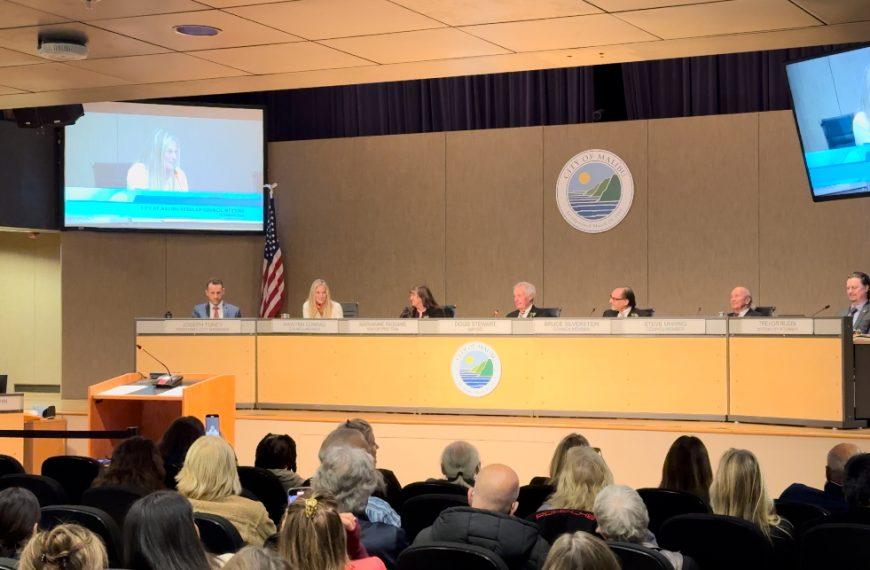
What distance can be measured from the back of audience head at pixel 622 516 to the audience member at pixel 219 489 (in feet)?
4.88

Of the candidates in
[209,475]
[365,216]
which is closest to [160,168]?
[365,216]

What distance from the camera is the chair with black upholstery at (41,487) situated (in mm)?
5410

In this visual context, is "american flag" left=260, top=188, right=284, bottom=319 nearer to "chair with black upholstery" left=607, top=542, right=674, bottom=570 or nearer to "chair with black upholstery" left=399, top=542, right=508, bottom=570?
"chair with black upholstery" left=399, top=542, right=508, bottom=570

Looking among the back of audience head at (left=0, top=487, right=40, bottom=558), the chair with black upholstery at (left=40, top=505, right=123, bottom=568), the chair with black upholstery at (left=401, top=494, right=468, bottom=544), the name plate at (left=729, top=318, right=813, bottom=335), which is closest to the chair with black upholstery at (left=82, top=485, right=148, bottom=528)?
the chair with black upholstery at (left=40, top=505, right=123, bottom=568)

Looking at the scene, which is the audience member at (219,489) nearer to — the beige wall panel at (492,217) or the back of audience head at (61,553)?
the back of audience head at (61,553)

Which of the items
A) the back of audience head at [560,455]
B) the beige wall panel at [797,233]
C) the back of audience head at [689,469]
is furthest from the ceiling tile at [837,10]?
the beige wall panel at [797,233]

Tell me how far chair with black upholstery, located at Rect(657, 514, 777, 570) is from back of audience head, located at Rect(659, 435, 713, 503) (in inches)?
42.3

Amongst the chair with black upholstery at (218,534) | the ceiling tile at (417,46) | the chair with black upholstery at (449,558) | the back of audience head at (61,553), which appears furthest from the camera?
the ceiling tile at (417,46)

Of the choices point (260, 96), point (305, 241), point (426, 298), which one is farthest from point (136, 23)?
point (260, 96)

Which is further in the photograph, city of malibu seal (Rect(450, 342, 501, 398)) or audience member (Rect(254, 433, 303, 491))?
city of malibu seal (Rect(450, 342, 501, 398))

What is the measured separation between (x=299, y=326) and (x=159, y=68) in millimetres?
3166

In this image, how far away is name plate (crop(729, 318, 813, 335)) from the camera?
8844 millimetres

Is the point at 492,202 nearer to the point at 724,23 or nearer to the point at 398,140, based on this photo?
the point at 398,140

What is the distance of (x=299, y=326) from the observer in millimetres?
10523
